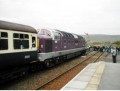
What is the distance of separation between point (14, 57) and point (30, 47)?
2204mm

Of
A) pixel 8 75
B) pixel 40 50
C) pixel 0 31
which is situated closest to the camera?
pixel 0 31

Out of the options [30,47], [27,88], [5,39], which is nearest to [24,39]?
[30,47]

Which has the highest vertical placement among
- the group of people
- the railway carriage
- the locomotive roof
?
the locomotive roof

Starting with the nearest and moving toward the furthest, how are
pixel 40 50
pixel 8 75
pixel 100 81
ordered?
pixel 8 75, pixel 100 81, pixel 40 50

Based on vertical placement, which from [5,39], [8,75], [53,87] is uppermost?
[5,39]

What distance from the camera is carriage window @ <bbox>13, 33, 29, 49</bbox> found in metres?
12.1

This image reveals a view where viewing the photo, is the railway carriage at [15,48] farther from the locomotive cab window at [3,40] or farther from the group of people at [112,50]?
the group of people at [112,50]

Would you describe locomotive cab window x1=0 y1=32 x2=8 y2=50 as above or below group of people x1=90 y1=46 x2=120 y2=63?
above

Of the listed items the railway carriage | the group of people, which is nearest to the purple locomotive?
the railway carriage

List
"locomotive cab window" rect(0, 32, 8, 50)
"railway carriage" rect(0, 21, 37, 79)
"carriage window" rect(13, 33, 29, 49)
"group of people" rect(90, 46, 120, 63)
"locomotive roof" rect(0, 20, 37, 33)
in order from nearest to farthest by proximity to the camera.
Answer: "locomotive cab window" rect(0, 32, 8, 50), "railway carriage" rect(0, 21, 37, 79), "locomotive roof" rect(0, 20, 37, 33), "carriage window" rect(13, 33, 29, 49), "group of people" rect(90, 46, 120, 63)

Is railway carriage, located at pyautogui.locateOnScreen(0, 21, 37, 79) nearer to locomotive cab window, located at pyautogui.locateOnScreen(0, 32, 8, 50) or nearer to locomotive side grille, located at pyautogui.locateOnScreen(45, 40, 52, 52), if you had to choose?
locomotive cab window, located at pyautogui.locateOnScreen(0, 32, 8, 50)

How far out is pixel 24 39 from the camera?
13.1 meters

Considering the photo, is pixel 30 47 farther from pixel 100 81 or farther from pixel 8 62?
pixel 100 81

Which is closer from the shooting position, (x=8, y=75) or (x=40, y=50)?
(x=8, y=75)
